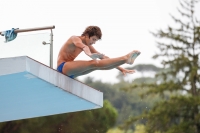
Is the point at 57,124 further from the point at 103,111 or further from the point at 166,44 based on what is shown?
the point at 166,44

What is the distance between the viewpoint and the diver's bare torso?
9391 millimetres

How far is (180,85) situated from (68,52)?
61.5 feet

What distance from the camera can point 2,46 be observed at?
9.84 meters

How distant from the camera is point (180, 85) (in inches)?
1088

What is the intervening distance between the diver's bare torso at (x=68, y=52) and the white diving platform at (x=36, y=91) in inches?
10.5

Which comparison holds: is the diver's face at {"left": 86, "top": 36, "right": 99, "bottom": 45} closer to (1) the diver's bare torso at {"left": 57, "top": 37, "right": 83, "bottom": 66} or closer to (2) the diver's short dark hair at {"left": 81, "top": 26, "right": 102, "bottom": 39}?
(2) the diver's short dark hair at {"left": 81, "top": 26, "right": 102, "bottom": 39}

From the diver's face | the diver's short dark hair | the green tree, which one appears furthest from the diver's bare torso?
the green tree

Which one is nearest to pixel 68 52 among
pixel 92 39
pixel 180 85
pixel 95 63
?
pixel 92 39

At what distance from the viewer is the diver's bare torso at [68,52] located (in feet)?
30.8

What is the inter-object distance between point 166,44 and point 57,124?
701 cm

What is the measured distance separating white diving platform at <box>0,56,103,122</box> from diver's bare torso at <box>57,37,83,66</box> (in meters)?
0.27

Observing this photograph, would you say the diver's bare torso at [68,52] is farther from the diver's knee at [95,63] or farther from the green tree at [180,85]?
the green tree at [180,85]

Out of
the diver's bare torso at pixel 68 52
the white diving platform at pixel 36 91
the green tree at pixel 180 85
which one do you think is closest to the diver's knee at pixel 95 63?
the diver's bare torso at pixel 68 52

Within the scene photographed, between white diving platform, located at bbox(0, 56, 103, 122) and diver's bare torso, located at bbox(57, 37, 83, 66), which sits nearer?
white diving platform, located at bbox(0, 56, 103, 122)
